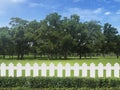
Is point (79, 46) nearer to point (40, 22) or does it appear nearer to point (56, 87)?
point (40, 22)

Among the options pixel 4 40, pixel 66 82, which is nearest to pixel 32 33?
pixel 4 40

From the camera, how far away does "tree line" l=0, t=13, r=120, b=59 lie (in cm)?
6656

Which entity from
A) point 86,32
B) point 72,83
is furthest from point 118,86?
point 86,32

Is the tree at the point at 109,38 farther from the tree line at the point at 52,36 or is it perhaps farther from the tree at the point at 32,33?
the tree at the point at 32,33

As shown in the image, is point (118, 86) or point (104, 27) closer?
point (118, 86)

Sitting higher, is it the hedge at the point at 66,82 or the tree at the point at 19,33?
the tree at the point at 19,33

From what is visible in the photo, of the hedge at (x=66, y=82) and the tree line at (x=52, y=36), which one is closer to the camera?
the hedge at (x=66, y=82)

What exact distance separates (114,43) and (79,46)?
661 inches

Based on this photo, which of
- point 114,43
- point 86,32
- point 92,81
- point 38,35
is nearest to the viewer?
point 92,81

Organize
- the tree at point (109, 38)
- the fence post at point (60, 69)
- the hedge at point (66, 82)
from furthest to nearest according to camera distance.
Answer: the tree at point (109, 38) < the fence post at point (60, 69) < the hedge at point (66, 82)

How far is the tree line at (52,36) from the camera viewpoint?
66562mm

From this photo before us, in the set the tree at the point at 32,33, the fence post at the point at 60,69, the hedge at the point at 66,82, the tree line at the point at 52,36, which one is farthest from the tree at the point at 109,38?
the hedge at the point at 66,82

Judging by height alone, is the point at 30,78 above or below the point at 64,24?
below

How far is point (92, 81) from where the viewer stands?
10.0 metres
